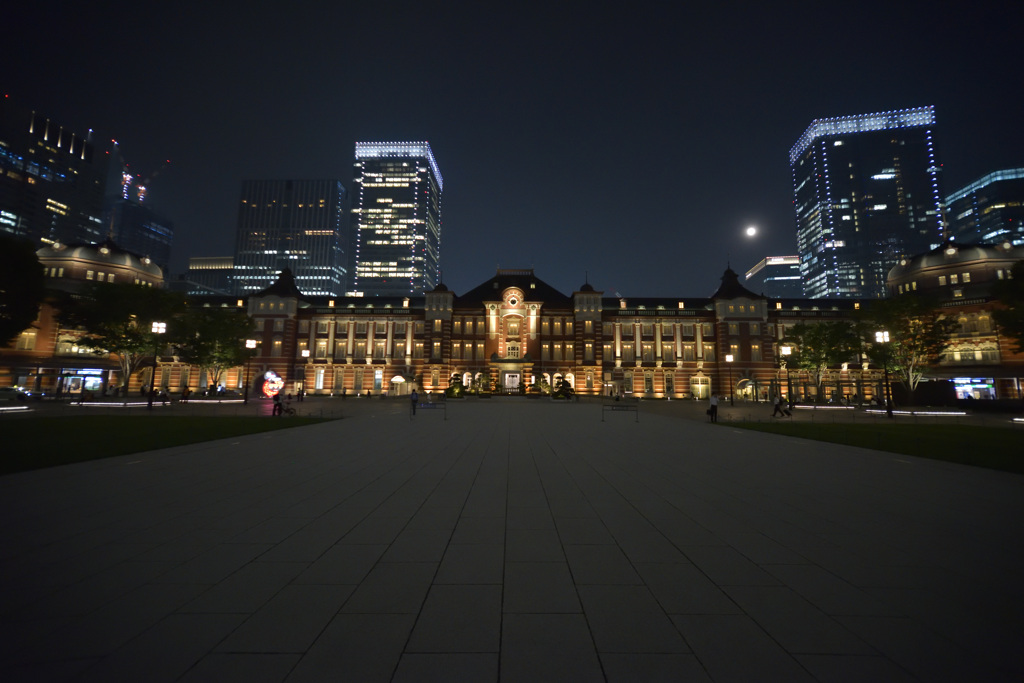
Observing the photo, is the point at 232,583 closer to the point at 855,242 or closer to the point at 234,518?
the point at 234,518

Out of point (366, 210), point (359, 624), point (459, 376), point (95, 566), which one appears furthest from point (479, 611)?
point (366, 210)

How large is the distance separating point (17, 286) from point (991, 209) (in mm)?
200203

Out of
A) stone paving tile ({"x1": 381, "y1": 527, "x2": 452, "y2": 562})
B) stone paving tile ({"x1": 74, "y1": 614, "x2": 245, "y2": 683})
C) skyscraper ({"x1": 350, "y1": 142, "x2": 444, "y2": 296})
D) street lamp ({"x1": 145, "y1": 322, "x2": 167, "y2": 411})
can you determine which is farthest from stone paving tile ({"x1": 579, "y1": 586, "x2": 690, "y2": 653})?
skyscraper ({"x1": 350, "y1": 142, "x2": 444, "y2": 296})

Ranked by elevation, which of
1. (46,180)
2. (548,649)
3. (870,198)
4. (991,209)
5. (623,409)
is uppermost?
(870,198)

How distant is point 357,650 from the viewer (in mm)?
3207

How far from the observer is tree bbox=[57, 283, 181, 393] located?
39.1 meters

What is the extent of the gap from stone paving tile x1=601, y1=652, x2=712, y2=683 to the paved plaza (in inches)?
0.7

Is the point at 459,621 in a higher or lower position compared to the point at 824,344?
lower

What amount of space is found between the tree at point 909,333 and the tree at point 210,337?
63.9 metres

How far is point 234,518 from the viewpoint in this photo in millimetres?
6535

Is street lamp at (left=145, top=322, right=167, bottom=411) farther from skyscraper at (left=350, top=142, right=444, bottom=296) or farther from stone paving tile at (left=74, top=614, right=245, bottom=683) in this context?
skyscraper at (left=350, top=142, right=444, bottom=296)

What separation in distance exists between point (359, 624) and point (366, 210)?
605 ft

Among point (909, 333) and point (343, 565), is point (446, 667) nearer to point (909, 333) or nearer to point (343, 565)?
point (343, 565)

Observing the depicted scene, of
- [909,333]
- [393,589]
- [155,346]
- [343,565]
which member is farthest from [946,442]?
[155,346]
